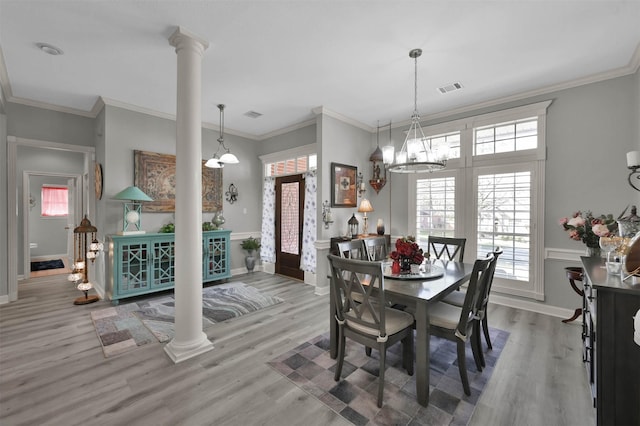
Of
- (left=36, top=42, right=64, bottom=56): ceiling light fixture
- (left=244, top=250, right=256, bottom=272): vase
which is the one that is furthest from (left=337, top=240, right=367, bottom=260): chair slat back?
(left=36, top=42, right=64, bottom=56): ceiling light fixture

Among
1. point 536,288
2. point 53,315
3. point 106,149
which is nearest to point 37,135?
point 106,149

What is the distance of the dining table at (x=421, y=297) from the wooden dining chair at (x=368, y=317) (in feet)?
0.50

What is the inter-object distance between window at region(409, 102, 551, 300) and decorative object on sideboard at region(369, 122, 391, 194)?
2.99 feet

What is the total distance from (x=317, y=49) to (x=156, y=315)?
12.0 feet

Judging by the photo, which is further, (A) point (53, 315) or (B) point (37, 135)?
(B) point (37, 135)

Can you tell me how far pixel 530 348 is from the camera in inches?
107

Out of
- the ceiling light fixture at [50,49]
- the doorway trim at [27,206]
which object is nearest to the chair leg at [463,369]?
the ceiling light fixture at [50,49]

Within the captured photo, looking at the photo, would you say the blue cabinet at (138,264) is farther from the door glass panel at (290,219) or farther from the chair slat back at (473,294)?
the chair slat back at (473,294)

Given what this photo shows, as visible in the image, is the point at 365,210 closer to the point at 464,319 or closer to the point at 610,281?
the point at 464,319

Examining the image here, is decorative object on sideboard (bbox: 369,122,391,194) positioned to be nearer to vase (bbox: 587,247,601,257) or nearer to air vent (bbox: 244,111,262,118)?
air vent (bbox: 244,111,262,118)

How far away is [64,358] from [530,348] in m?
4.39

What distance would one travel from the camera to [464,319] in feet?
6.64

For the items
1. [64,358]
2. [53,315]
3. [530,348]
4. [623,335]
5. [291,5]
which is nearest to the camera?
[623,335]

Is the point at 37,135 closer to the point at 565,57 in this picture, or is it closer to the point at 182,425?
the point at 182,425
